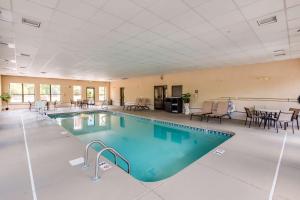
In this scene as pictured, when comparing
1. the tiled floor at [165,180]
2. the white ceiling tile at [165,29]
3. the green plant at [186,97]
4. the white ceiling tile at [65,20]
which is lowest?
the tiled floor at [165,180]

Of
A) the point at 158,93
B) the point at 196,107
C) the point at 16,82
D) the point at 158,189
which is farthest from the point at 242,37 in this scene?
the point at 16,82

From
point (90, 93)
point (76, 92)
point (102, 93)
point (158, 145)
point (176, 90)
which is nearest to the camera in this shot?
point (158, 145)

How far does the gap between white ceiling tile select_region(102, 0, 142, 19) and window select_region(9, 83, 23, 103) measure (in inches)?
512

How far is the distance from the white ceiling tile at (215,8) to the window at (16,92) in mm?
14111

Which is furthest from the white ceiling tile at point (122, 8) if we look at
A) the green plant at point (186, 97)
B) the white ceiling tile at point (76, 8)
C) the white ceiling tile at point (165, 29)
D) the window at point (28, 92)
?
the window at point (28, 92)

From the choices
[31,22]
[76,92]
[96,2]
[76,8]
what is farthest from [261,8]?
[76,92]

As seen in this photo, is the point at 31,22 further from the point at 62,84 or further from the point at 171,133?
the point at 62,84

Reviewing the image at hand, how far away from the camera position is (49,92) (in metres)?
12.9

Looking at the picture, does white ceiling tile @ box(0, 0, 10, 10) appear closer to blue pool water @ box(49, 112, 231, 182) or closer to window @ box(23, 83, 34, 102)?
blue pool water @ box(49, 112, 231, 182)

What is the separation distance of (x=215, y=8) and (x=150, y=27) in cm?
123

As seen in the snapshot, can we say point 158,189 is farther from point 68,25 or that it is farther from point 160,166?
point 68,25

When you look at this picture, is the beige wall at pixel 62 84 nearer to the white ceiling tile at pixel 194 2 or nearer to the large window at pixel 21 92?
the large window at pixel 21 92

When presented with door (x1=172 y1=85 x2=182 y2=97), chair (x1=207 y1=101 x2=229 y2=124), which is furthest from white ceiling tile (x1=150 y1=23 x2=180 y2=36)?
door (x1=172 y1=85 x2=182 y2=97)

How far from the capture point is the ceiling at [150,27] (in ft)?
7.52
